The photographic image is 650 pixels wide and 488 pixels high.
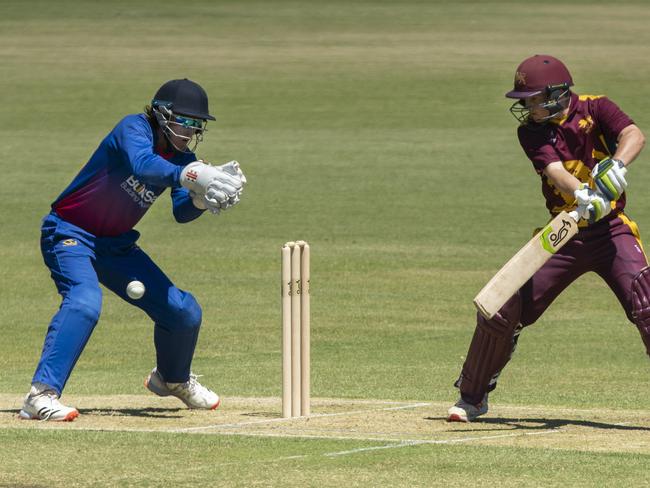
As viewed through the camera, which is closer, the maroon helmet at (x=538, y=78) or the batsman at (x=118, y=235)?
the maroon helmet at (x=538, y=78)

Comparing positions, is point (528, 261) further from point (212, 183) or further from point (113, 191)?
point (113, 191)

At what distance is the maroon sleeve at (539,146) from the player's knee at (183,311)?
2.01 meters

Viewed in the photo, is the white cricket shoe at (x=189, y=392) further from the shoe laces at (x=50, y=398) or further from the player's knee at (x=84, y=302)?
the shoe laces at (x=50, y=398)

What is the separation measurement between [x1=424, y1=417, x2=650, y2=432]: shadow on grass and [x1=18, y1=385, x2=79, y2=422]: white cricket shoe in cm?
187

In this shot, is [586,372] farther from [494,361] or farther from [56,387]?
[56,387]

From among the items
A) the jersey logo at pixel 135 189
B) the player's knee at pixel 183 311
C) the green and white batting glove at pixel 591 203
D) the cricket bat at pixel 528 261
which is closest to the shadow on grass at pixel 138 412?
the player's knee at pixel 183 311

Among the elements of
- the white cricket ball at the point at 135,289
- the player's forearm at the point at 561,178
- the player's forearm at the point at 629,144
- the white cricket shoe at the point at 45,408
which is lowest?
the white cricket shoe at the point at 45,408

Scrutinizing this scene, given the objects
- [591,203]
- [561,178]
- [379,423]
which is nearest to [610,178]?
[591,203]

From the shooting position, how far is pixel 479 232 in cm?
2072

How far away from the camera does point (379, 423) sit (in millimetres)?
9000

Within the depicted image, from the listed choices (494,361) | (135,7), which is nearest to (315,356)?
(494,361)

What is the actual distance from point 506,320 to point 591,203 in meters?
0.82

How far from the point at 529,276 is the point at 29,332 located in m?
6.61

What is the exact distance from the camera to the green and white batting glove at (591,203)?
870 cm
